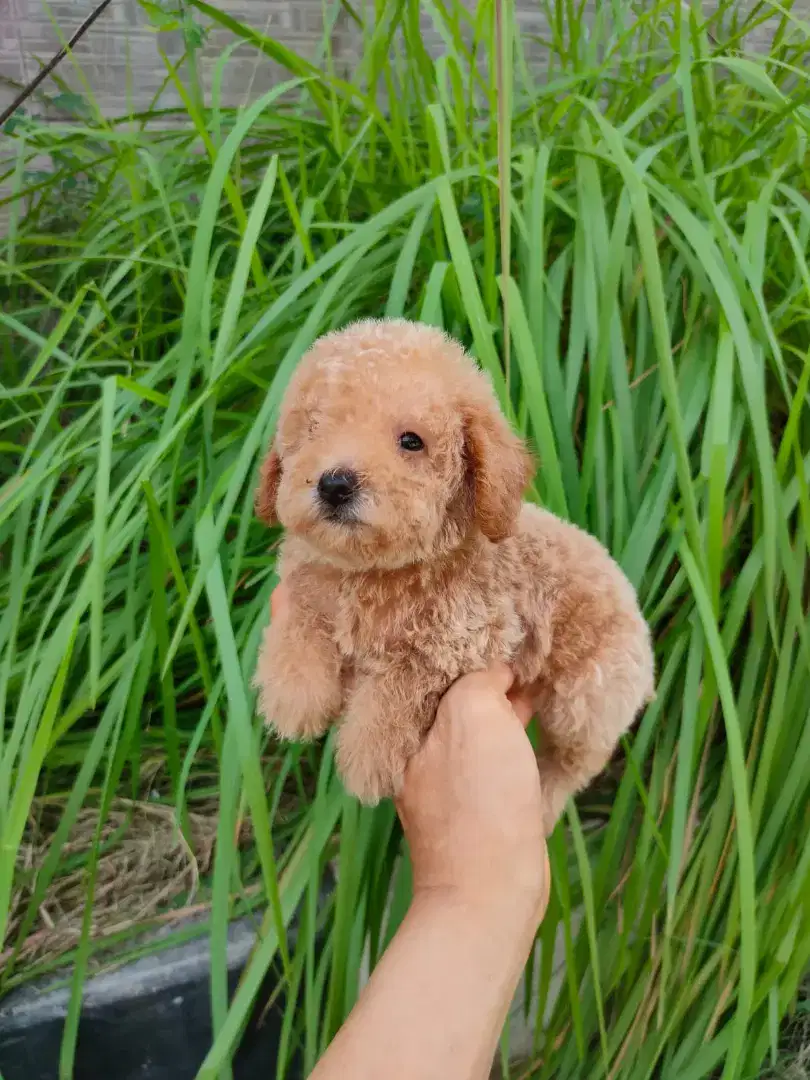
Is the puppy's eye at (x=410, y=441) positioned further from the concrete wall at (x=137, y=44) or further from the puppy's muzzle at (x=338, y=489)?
the concrete wall at (x=137, y=44)

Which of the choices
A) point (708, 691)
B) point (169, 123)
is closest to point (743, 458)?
point (708, 691)

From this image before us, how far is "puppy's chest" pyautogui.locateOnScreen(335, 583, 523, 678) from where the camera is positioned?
0.36 metres

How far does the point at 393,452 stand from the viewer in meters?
0.32

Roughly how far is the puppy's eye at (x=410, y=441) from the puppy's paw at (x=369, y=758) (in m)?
0.14

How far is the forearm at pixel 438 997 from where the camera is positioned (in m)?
0.31

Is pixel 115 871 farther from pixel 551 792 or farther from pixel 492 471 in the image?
pixel 492 471

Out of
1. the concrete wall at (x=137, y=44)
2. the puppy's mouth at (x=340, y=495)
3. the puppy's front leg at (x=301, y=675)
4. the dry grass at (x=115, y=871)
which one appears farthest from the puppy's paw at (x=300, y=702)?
the concrete wall at (x=137, y=44)

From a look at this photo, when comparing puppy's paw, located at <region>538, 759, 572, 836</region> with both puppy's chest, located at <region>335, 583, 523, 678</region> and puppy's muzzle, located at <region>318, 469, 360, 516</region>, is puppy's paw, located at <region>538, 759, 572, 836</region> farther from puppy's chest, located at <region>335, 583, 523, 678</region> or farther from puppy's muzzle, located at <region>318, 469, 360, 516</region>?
puppy's muzzle, located at <region>318, 469, 360, 516</region>

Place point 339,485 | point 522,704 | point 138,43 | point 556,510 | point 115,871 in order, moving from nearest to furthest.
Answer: point 339,485 < point 522,704 < point 556,510 < point 115,871 < point 138,43

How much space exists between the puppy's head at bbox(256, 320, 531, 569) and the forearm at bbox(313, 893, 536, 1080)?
0.18 m

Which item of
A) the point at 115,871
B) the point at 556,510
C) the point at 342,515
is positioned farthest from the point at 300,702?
the point at 115,871

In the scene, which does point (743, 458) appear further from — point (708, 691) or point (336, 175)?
point (336, 175)

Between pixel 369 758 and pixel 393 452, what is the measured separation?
0.50 ft

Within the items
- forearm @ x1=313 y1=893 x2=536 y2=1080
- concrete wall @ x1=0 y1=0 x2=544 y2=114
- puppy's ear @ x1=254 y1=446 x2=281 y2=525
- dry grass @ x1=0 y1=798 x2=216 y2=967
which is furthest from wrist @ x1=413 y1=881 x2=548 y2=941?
concrete wall @ x1=0 y1=0 x2=544 y2=114
